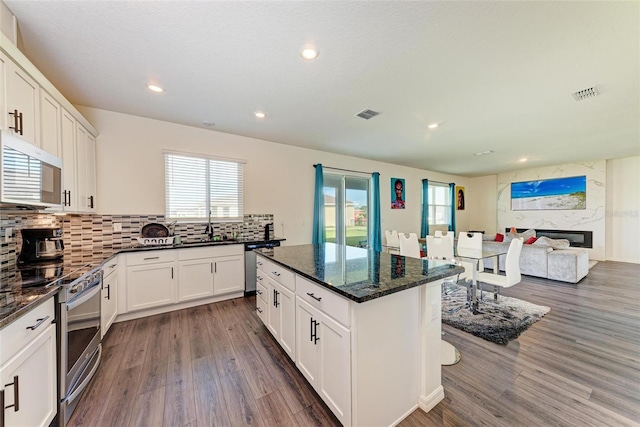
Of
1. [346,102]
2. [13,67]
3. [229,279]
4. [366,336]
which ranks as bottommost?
[229,279]

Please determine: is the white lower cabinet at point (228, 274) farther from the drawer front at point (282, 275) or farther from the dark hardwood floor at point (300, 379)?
the drawer front at point (282, 275)

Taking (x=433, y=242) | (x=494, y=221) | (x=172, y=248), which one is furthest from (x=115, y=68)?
(x=494, y=221)

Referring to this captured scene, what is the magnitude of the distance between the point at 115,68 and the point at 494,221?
Result: 1046cm

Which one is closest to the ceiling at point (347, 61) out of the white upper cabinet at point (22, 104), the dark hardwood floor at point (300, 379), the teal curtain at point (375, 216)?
the white upper cabinet at point (22, 104)

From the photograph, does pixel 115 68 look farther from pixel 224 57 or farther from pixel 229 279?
pixel 229 279

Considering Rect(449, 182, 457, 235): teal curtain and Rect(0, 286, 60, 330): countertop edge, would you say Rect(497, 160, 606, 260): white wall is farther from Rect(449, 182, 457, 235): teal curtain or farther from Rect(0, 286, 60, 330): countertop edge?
Rect(0, 286, 60, 330): countertop edge

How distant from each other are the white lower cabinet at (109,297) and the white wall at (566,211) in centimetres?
1037

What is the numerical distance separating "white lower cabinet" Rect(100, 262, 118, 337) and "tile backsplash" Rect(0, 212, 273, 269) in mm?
187

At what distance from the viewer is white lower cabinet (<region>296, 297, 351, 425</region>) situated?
4.39 feet

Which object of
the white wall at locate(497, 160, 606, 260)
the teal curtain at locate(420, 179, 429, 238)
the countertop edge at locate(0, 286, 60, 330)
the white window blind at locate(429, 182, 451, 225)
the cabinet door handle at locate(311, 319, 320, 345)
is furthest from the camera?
the white window blind at locate(429, 182, 451, 225)

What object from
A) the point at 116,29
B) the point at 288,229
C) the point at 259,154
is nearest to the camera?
the point at 116,29

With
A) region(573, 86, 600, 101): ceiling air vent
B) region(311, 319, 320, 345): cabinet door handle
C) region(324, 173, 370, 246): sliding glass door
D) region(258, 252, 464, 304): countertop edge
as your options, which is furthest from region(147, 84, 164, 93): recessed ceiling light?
region(573, 86, 600, 101): ceiling air vent

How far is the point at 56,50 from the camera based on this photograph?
78.6 inches

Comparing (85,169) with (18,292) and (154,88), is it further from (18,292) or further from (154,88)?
(18,292)
